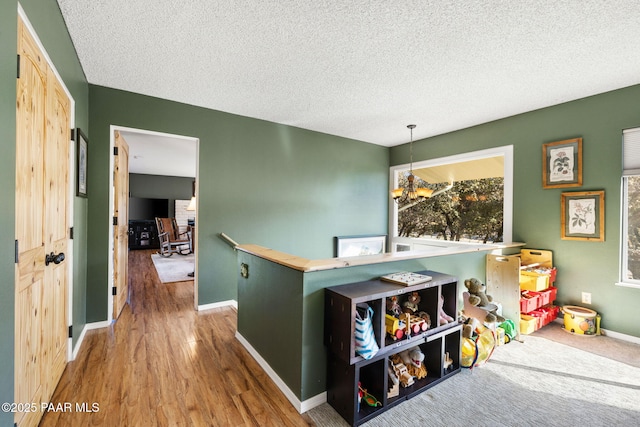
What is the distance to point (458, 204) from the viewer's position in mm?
4570

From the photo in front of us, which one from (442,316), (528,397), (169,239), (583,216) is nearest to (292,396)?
(442,316)

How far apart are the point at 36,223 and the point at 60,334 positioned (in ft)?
3.32

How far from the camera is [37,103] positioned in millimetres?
1482

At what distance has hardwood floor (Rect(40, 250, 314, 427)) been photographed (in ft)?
5.36

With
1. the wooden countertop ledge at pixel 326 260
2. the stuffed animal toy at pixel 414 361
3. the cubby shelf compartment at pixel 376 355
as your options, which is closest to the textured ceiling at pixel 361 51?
the wooden countertop ledge at pixel 326 260

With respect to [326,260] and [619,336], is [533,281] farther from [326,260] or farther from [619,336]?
[326,260]

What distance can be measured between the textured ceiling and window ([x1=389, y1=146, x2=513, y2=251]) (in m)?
0.93

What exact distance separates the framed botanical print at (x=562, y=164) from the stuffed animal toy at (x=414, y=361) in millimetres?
2734

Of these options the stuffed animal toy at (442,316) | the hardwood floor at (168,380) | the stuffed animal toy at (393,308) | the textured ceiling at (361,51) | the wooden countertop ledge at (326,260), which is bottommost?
the hardwood floor at (168,380)

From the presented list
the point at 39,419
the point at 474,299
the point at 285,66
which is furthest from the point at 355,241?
the point at 39,419

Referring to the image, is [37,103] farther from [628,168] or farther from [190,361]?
[628,168]

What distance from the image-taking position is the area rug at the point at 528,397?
5.44 ft

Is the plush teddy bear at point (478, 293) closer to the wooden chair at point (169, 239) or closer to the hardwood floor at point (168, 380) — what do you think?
the hardwood floor at point (168, 380)

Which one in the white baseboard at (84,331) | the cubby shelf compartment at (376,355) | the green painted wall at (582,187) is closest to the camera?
the cubby shelf compartment at (376,355)
